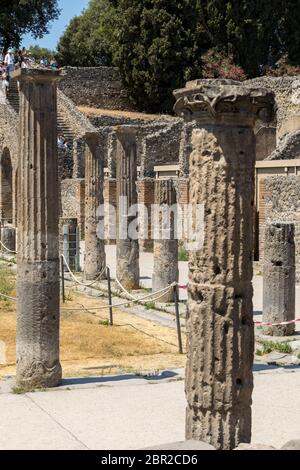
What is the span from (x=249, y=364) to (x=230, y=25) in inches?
1333

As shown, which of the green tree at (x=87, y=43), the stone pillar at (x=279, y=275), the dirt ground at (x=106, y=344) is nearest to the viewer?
the dirt ground at (x=106, y=344)

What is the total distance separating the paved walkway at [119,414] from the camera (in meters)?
6.46

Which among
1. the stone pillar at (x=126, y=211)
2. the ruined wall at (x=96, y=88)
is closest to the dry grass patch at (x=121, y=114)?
the ruined wall at (x=96, y=88)

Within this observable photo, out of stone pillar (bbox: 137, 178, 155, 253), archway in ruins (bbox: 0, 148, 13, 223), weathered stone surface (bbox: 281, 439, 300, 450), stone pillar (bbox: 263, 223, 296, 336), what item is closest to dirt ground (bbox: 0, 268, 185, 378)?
stone pillar (bbox: 263, 223, 296, 336)

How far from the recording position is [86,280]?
57.1ft

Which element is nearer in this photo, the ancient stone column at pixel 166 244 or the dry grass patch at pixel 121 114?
the ancient stone column at pixel 166 244

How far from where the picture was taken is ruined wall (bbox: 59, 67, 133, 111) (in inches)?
1716

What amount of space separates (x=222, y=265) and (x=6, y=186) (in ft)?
100.0

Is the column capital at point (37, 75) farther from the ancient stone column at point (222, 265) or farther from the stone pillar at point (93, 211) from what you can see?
the stone pillar at point (93, 211)

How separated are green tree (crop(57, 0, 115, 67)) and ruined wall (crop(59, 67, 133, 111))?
462 cm

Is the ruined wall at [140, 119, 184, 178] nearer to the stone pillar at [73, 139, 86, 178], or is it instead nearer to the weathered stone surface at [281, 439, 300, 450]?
the stone pillar at [73, 139, 86, 178]

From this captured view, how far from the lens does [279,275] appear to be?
460 inches

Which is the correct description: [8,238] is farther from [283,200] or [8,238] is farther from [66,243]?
[283,200]
